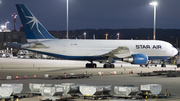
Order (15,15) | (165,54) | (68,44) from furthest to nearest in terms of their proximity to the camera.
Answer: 1. (15,15)
2. (165,54)
3. (68,44)

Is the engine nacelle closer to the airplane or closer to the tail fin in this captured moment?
the airplane

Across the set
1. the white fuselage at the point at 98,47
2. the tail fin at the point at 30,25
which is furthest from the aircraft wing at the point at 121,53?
the tail fin at the point at 30,25

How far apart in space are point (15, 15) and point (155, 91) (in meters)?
184

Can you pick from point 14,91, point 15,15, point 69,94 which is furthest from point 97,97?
point 15,15

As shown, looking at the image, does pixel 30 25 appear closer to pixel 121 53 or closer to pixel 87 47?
pixel 87 47

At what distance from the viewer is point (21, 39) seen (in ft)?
497

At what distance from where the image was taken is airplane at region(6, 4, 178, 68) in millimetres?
38156

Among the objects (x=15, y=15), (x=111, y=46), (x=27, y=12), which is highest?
(x=15, y=15)

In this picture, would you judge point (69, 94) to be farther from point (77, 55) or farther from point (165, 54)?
point (165, 54)

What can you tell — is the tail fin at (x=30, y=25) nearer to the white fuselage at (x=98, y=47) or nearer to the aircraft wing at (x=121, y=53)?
the white fuselage at (x=98, y=47)

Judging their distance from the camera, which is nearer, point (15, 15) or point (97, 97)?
point (97, 97)

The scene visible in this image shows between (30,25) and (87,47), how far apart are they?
8532 millimetres

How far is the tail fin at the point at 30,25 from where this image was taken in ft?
123

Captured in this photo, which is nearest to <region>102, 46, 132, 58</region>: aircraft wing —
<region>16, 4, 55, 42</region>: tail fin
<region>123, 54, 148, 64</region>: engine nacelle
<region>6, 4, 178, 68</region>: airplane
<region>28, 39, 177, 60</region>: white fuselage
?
<region>6, 4, 178, 68</region>: airplane
